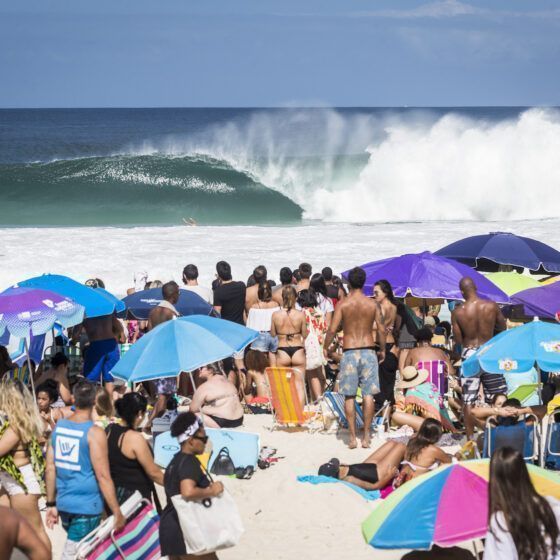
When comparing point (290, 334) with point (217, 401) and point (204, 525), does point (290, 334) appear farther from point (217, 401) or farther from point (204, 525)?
point (204, 525)

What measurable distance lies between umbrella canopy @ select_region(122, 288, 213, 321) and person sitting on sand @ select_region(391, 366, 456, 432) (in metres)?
1.96

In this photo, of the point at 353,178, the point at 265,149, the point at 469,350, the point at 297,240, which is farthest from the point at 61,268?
→ the point at 265,149

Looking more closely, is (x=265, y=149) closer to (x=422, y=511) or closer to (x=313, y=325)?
(x=313, y=325)

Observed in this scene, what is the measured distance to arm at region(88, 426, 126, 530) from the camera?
4.38 metres

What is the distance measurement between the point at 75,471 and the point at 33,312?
9.53ft

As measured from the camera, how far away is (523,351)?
244 inches

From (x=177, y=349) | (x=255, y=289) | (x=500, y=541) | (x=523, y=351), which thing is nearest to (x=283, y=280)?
(x=255, y=289)

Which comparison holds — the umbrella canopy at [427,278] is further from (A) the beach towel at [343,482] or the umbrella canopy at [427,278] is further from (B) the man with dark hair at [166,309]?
(A) the beach towel at [343,482]

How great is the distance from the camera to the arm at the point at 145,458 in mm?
4512

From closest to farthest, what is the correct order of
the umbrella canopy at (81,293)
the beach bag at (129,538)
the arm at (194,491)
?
the arm at (194,491)
the beach bag at (129,538)
the umbrella canopy at (81,293)

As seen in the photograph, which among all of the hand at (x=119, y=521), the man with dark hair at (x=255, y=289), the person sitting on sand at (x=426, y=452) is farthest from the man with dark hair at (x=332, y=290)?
the hand at (x=119, y=521)

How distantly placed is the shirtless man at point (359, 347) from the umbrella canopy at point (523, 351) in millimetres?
1019

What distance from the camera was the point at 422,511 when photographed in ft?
12.5

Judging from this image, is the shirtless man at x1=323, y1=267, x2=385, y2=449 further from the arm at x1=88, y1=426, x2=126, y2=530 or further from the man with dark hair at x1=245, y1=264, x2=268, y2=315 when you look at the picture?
the arm at x1=88, y1=426, x2=126, y2=530
